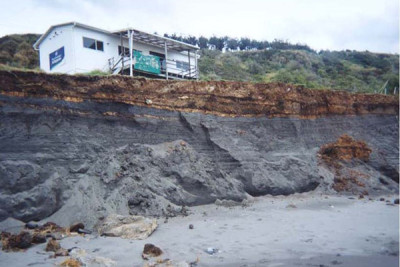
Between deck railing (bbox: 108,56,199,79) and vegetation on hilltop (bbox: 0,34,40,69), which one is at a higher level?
vegetation on hilltop (bbox: 0,34,40,69)

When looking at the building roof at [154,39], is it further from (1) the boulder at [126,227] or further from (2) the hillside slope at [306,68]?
(1) the boulder at [126,227]

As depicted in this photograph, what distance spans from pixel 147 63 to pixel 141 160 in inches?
401

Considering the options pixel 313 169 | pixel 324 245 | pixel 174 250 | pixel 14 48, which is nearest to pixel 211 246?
pixel 174 250

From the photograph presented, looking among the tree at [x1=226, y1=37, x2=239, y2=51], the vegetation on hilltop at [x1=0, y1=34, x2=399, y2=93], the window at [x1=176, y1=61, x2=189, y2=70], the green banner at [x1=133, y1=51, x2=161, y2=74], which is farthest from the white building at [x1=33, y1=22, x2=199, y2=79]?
the tree at [x1=226, y1=37, x2=239, y2=51]

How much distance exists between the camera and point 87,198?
9117 mm

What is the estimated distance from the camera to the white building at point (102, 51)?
17.8 metres

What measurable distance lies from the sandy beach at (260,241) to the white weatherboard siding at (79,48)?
11489 mm

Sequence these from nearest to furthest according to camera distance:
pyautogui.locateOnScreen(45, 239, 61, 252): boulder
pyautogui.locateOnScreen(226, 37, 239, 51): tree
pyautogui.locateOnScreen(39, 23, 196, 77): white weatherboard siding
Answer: pyautogui.locateOnScreen(45, 239, 61, 252): boulder → pyautogui.locateOnScreen(39, 23, 196, 77): white weatherboard siding → pyautogui.locateOnScreen(226, 37, 239, 51): tree

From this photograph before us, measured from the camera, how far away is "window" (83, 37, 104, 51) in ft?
59.5

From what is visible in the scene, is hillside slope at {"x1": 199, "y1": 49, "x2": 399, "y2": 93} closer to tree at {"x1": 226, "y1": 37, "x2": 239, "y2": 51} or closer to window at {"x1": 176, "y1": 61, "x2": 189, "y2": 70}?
window at {"x1": 176, "y1": 61, "x2": 189, "y2": 70}

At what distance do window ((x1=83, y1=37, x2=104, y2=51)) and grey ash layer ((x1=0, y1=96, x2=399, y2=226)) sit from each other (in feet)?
28.6

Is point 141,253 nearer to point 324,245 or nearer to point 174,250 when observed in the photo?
point 174,250

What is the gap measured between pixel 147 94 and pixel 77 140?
3008mm

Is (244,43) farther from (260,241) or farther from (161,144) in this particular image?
(260,241)
